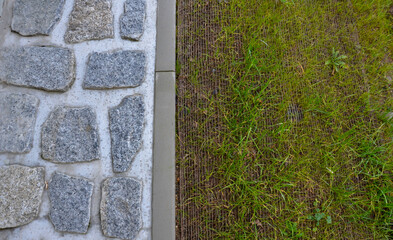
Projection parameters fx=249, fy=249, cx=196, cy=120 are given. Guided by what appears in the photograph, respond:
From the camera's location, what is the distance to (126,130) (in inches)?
73.2

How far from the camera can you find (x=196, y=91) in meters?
2.01

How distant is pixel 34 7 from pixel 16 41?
33cm

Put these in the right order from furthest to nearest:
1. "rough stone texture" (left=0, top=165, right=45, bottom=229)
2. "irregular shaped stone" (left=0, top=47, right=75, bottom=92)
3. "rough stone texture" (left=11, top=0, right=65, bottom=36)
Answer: "rough stone texture" (left=11, top=0, right=65, bottom=36)
"irregular shaped stone" (left=0, top=47, right=75, bottom=92)
"rough stone texture" (left=0, top=165, right=45, bottom=229)

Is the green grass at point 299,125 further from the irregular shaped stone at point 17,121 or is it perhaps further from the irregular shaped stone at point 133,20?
the irregular shaped stone at point 17,121

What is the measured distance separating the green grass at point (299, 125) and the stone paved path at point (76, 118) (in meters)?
0.47

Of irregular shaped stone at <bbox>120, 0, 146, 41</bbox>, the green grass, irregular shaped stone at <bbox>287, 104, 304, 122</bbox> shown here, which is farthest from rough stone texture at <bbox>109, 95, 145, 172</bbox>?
irregular shaped stone at <bbox>287, 104, 304, 122</bbox>

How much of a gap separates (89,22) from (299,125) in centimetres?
193

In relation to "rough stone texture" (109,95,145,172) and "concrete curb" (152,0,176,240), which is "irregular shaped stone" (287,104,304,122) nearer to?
"concrete curb" (152,0,176,240)

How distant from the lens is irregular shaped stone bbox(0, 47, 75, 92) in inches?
76.0

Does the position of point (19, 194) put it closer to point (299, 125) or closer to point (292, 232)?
point (292, 232)

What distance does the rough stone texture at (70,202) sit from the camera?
65.8 inches

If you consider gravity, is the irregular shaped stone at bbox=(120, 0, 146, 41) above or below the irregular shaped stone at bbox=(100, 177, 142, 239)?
above

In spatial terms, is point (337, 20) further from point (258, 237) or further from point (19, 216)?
point (19, 216)

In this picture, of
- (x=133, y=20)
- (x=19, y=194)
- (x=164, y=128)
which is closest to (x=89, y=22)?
(x=133, y=20)
